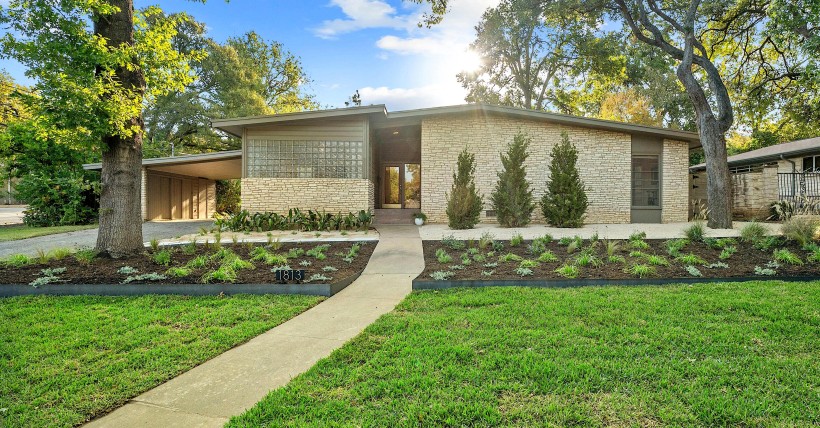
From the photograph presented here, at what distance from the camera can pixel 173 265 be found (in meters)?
6.42

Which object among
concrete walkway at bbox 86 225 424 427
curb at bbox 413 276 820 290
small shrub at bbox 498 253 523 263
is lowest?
concrete walkway at bbox 86 225 424 427

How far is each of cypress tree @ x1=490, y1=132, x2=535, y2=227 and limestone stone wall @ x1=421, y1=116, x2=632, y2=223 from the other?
1.23m

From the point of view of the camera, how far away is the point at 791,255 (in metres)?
6.17

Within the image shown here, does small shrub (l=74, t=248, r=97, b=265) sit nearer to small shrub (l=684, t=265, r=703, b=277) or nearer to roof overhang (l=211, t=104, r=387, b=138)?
roof overhang (l=211, t=104, r=387, b=138)

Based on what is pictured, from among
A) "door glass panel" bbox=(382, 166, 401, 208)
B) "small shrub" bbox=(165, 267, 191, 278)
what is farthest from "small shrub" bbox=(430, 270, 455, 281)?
"door glass panel" bbox=(382, 166, 401, 208)

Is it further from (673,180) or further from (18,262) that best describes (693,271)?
(18,262)

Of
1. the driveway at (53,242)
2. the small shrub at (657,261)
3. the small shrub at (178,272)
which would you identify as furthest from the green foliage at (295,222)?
the small shrub at (657,261)

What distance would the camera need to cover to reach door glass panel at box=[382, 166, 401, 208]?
52.3 feet

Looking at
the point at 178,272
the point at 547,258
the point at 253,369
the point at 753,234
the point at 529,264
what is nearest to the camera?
the point at 253,369

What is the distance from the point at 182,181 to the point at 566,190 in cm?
1770

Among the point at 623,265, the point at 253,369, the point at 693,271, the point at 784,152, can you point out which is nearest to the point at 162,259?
the point at 253,369

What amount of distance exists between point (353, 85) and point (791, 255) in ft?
48.1

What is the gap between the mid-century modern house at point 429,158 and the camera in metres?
12.3

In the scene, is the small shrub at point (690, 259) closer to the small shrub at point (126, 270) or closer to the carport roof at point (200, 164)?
the small shrub at point (126, 270)
